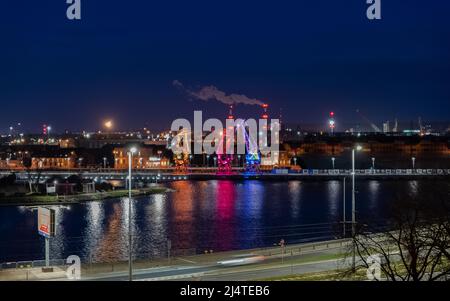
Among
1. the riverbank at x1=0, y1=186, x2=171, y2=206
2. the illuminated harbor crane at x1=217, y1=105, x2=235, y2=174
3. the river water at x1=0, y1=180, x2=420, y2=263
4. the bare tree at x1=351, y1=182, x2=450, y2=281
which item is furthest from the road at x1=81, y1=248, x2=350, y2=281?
the illuminated harbor crane at x1=217, y1=105, x2=235, y2=174

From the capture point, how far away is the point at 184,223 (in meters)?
11.1

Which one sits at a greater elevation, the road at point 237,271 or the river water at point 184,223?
the road at point 237,271

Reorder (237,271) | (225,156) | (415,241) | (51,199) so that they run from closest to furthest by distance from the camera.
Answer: (415,241) → (237,271) → (51,199) → (225,156)

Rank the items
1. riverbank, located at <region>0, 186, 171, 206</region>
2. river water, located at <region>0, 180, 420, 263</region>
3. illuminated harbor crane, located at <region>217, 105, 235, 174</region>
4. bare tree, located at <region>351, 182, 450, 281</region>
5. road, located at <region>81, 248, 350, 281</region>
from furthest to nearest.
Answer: illuminated harbor crane, located at <region>217, 105, 235, 174</region> → riverbank, located at <region>0, 186, 171, 206</region> → river water, located at <region>0, 180, 420, 263</region> → road, located at <region>81, 248, 350, 281</region> → bare tree, located at <region>351, 182, 450, 281</region>

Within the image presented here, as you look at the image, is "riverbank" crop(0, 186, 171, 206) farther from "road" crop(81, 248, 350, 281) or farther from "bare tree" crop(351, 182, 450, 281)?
"bare tree" crop(351, 182, 450, 281)

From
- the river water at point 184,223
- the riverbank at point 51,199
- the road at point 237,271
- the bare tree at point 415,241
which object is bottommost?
the river water at point 184,223

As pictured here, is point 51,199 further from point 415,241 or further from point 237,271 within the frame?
point 415,241

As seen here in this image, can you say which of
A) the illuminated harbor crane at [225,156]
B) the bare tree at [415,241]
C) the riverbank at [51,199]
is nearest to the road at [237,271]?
the bare tree at [415,241]

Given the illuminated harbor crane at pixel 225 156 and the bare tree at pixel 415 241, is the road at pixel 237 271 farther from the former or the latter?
the illuminated harbor crane at pixel 225 156

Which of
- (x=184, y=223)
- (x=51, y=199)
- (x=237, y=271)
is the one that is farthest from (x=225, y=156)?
(x=237, y=271)

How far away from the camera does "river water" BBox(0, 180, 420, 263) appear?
8.44 meters

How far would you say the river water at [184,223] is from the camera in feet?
27.7
